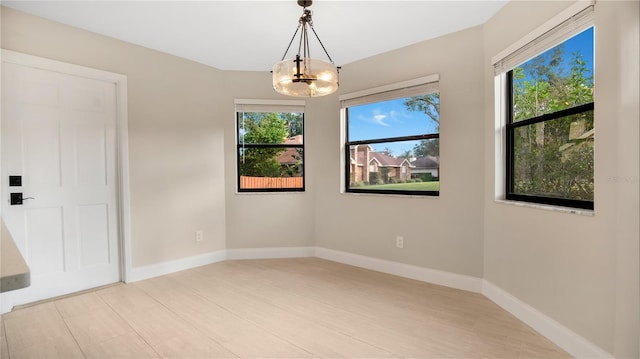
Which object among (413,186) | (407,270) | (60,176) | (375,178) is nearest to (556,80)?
(413,186)

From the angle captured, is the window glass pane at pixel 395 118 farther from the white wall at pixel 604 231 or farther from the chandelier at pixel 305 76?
the chandelier at pixel 305 76

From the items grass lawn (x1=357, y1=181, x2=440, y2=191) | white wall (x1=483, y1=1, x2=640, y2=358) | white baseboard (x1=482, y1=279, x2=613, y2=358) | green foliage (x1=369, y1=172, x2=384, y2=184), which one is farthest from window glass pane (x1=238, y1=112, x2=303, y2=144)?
white baseboard (x1=482, y1=279, x2=613, y2=358)

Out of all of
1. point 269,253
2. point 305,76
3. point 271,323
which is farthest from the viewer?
point 269,253

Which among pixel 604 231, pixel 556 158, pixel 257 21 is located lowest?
pixel 604 231

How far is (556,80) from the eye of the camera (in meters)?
2.28

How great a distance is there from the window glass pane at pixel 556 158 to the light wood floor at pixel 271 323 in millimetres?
1045

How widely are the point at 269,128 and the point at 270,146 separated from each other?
246mm

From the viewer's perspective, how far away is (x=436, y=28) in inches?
121

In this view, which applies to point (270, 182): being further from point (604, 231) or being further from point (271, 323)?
point (604, 231)

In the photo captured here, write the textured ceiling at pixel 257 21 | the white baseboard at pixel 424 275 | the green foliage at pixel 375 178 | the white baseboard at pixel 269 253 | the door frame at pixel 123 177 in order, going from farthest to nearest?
the white baseboard at pixel 269 253 → the green foliage at pixel 375 178 → the door frame at pixel 123 177 → the textured ceiling at pixel 257 21 → the white baseboard at pixel 424 275

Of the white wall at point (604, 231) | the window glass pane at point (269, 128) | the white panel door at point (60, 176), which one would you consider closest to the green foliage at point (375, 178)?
the window glass pane at point (269, 128)

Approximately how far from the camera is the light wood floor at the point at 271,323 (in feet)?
6.74

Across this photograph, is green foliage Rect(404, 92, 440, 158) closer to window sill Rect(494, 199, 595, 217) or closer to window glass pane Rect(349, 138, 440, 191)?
window glass pane Rect(349, 138, 440, 191)

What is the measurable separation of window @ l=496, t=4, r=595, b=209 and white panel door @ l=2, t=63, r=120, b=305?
3.90 meters
